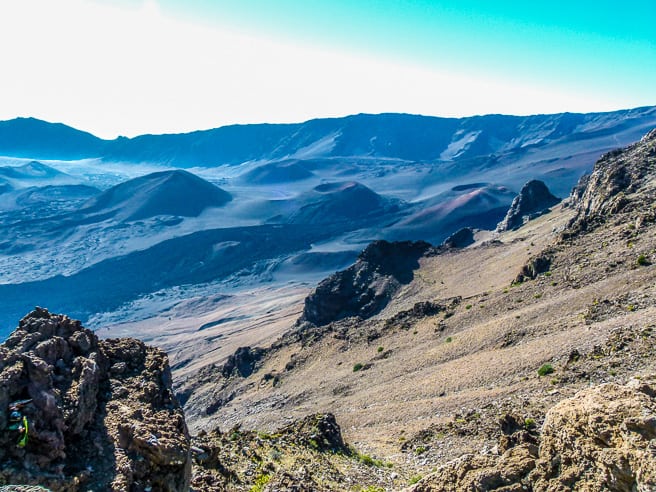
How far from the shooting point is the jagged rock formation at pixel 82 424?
8.42 m

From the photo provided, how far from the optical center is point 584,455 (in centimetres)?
703

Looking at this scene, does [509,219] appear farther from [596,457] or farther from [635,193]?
[596,457]

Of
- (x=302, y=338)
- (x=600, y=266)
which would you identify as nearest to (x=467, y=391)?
(x=600, y=266)

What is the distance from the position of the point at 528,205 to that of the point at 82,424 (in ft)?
255

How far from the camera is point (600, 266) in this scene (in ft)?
93.8

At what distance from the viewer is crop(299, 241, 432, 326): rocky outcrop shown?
156 feet

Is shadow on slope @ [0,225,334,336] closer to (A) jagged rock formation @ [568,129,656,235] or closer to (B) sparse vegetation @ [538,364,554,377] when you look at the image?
(A) jagged rock formation @ [568,129,656,235]

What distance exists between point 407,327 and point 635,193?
17.4 m

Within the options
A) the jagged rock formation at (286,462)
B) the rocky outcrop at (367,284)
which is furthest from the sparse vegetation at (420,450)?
the rocky outcrop at (367,284)

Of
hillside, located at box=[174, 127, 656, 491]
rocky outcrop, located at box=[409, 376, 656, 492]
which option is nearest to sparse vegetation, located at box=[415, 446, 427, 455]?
hillside, located at box=[174, 127, 656, 491]

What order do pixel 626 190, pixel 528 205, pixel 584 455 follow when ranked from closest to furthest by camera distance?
pixel 584 455 → pixel 626 190 → pixel 528 205

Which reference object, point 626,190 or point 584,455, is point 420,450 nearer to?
point 584,455

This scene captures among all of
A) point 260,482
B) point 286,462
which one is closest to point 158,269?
point 286,462

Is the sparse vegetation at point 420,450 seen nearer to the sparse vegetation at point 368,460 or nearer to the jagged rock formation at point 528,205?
the sparse vegetation at point 368,460
